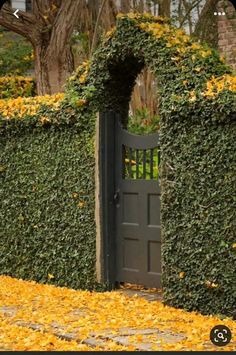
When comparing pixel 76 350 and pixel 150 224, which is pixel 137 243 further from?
pixel 76 350

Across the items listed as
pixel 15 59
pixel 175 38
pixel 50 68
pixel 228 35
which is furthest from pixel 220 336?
pixel 15 59

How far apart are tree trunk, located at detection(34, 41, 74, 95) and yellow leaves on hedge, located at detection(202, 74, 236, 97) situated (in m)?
6.15

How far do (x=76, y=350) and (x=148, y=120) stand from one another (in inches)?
309

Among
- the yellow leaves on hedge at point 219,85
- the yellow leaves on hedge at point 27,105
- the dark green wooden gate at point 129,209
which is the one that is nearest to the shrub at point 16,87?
the yellow leaves on hedge at point 27,105

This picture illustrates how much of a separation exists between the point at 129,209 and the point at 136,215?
136mm

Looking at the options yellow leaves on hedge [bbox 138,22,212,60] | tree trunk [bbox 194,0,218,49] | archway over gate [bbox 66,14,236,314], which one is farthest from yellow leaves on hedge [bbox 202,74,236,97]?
tree trunk [bbox 194,0,218,49]

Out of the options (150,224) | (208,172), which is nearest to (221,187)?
(208,172)

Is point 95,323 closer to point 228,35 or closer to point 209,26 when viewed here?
point 228,35

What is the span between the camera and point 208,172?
7883 millimetres

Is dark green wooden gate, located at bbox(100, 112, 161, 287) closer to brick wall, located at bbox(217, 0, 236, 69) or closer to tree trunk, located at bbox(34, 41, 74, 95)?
tree trunk, located at bbox(34, 41, 74, 95)

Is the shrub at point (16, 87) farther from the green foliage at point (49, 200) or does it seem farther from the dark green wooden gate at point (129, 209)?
the dark green wooden gate at point (129, 209)

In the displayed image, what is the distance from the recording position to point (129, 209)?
933cm

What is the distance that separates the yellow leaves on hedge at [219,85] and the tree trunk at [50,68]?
20.2 feet

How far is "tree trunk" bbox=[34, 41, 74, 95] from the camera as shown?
1365cm
